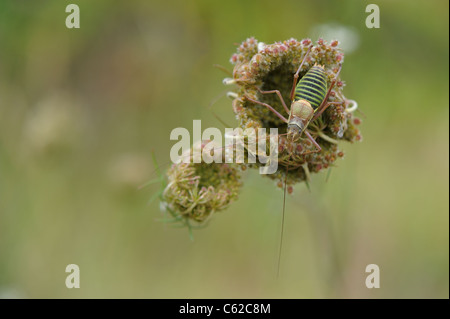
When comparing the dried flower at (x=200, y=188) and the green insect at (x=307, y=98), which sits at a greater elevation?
the green insect at (x=307, y=98)

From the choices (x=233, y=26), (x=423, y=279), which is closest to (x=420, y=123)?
(x=423, y=279)

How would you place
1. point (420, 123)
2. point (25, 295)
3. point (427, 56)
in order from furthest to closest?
point (420, 123) → point (427, 56) → point (25, 295)

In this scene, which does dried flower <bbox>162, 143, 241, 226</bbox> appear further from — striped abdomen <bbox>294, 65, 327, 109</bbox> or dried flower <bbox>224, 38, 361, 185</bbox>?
striped abdomen <bbox>294, 65, 327, 109</bbox>

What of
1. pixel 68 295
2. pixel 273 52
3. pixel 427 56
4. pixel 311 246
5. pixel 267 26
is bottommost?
pixel 68 295

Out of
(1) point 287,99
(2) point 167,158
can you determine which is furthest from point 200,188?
(2) point 167,158

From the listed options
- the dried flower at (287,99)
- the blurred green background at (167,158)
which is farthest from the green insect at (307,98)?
the blurred green background at (167,158)

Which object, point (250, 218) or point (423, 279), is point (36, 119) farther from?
point (423, 279)

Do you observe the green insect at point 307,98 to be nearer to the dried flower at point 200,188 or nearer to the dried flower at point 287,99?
the dried flower at point 287,99
